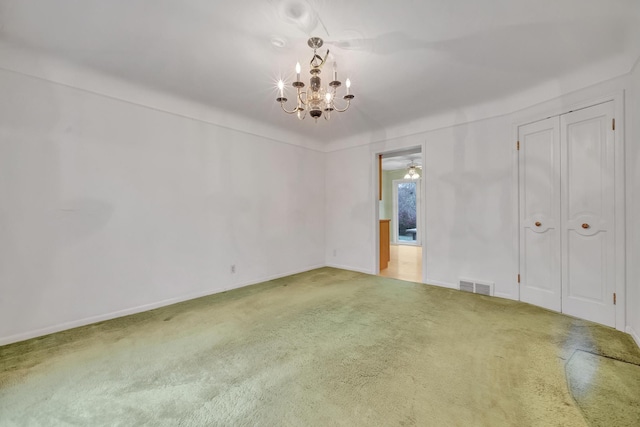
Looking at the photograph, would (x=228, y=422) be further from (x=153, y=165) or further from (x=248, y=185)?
(x=248, y=185)

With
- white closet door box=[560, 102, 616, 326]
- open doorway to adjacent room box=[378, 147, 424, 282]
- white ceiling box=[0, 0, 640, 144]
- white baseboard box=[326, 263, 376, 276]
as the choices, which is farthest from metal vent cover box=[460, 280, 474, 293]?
open doorway to adjacent room box=[378, 147, 424, 282]

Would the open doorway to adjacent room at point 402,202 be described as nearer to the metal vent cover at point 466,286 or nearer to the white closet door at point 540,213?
the metal vent cover at point 466,286

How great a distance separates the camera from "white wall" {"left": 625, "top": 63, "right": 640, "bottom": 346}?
2252 mm

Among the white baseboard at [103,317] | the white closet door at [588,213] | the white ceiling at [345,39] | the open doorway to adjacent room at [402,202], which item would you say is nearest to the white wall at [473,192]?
the white closet door at [588,213]

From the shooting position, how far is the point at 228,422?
1459mm

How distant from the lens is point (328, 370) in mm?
1929

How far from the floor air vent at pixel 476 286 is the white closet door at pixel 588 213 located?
77cm

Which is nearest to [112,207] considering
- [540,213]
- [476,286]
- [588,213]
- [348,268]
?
[348,268]

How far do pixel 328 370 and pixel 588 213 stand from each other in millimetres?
3036

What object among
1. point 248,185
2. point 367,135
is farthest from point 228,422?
point 367,135

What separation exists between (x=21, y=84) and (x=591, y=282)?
5.81m

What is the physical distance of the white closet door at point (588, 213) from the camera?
8.48 feet

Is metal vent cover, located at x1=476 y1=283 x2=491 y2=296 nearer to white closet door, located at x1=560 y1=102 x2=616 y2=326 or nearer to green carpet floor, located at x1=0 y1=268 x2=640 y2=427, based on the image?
green carpet floor, located at x1=0 y1=268 x2=640 y2=427

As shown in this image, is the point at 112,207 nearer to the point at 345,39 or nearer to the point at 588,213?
the point at 345,39
